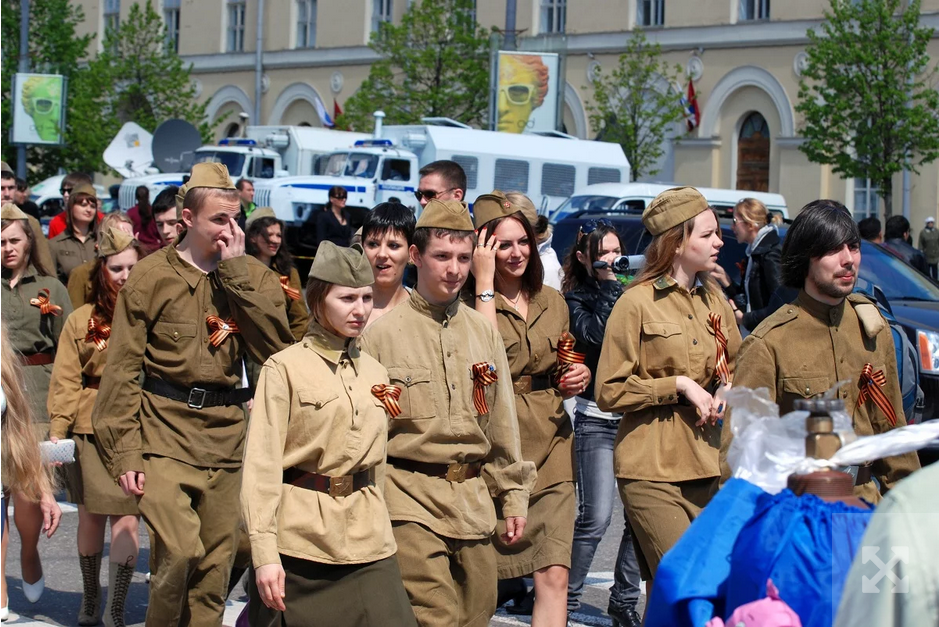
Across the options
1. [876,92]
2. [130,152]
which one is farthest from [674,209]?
[130,152]

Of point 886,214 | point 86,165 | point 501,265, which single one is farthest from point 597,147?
point 501,265

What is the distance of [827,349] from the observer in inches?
177

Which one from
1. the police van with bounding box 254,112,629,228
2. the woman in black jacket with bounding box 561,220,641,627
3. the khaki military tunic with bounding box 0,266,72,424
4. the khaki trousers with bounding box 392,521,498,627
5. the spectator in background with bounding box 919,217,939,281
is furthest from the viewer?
the spectator in background with bounding box 919,217,939,281

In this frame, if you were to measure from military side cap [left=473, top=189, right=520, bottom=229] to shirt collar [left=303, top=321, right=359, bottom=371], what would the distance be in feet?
4.78

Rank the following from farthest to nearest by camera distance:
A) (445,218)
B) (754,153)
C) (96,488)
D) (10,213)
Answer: (754,153) < (10,213) < (96,488) < (445,218)

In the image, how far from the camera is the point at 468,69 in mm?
39406

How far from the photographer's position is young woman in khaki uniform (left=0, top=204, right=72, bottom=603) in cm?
704

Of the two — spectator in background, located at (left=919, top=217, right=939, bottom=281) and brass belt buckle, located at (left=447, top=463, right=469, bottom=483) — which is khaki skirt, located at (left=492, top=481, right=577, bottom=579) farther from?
spectator in background, located at (left=919, top=217, right=939, bottom=281)

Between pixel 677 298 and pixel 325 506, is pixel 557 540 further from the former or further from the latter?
pixel 325 506

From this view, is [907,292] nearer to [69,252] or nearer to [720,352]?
[720,352]

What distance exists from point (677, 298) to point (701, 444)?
553 millimetres

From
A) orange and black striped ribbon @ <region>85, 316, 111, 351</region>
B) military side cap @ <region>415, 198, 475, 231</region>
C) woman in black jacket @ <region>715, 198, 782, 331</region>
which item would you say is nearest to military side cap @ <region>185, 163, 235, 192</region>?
military side cap @ <region>415, 198, 475, 231</region>

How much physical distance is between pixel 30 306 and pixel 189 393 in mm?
2052

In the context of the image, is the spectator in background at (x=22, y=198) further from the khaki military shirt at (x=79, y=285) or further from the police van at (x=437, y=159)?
the police van at (x=437, y=159)
